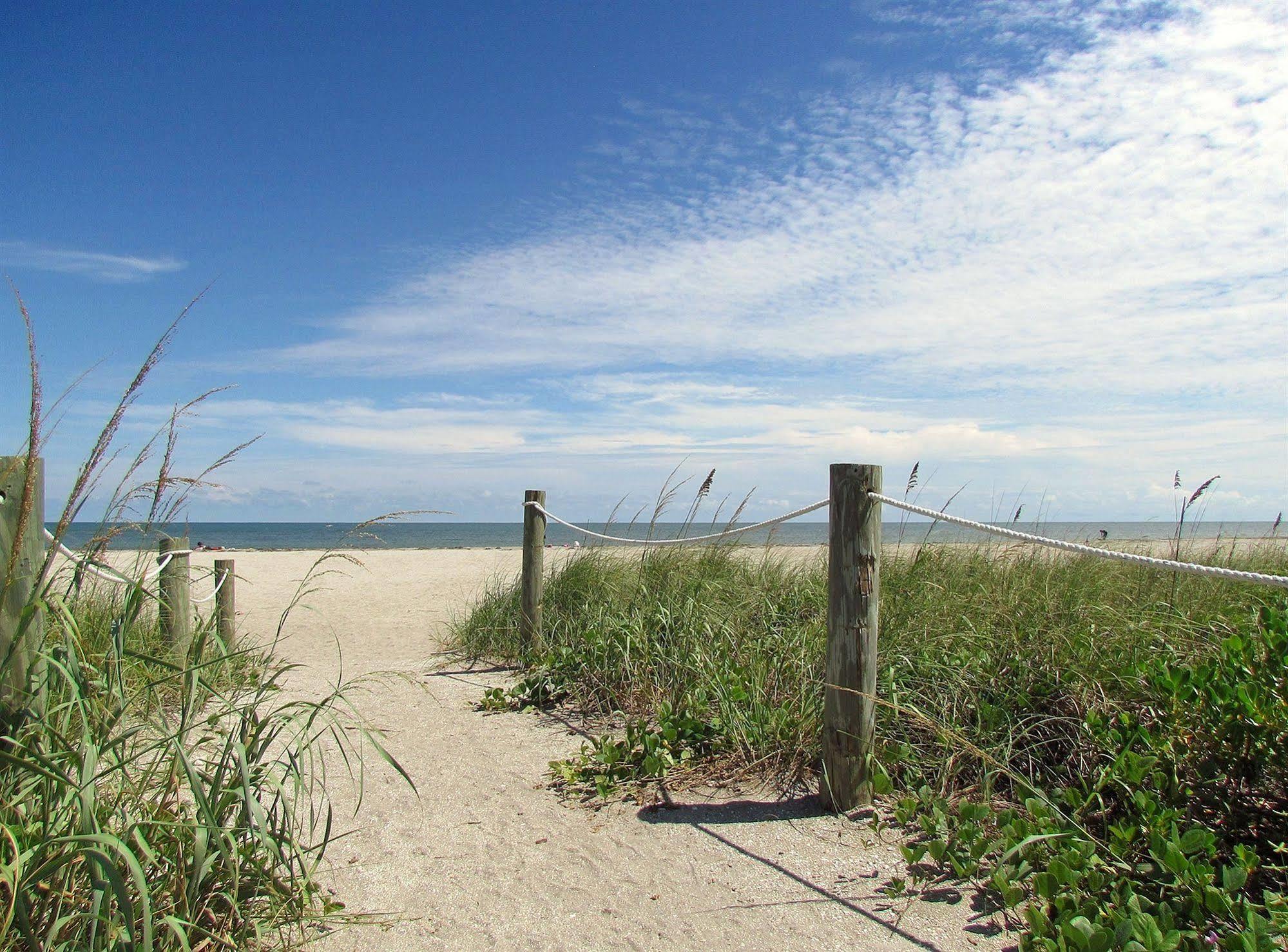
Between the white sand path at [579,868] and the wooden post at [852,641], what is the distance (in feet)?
0.59

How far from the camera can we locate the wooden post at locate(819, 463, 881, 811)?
3047 mm

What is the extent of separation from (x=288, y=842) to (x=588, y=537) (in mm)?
4381

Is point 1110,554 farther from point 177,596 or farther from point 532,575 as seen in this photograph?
point 177,596

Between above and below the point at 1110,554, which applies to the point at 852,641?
below

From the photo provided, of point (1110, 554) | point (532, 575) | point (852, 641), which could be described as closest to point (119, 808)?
point (852, 641)

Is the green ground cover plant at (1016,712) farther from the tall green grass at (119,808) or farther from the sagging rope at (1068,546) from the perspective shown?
the tall green grass at (119,808)

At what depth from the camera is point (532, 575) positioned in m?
5.74

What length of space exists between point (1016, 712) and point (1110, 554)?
1.05m

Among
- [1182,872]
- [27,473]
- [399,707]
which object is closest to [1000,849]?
[1182,872]

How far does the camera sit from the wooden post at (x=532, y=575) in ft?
18.7

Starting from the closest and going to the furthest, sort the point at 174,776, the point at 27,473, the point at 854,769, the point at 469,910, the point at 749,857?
the point at 27,473, the point at 174,776, the point at 469,910, the point at 749,857, the point at 854,769

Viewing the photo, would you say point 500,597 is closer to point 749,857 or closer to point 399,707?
point 399,707

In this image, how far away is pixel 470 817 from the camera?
3.19 meters

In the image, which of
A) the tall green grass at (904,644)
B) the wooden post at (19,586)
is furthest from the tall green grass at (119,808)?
the tall green grass at (904,644)
